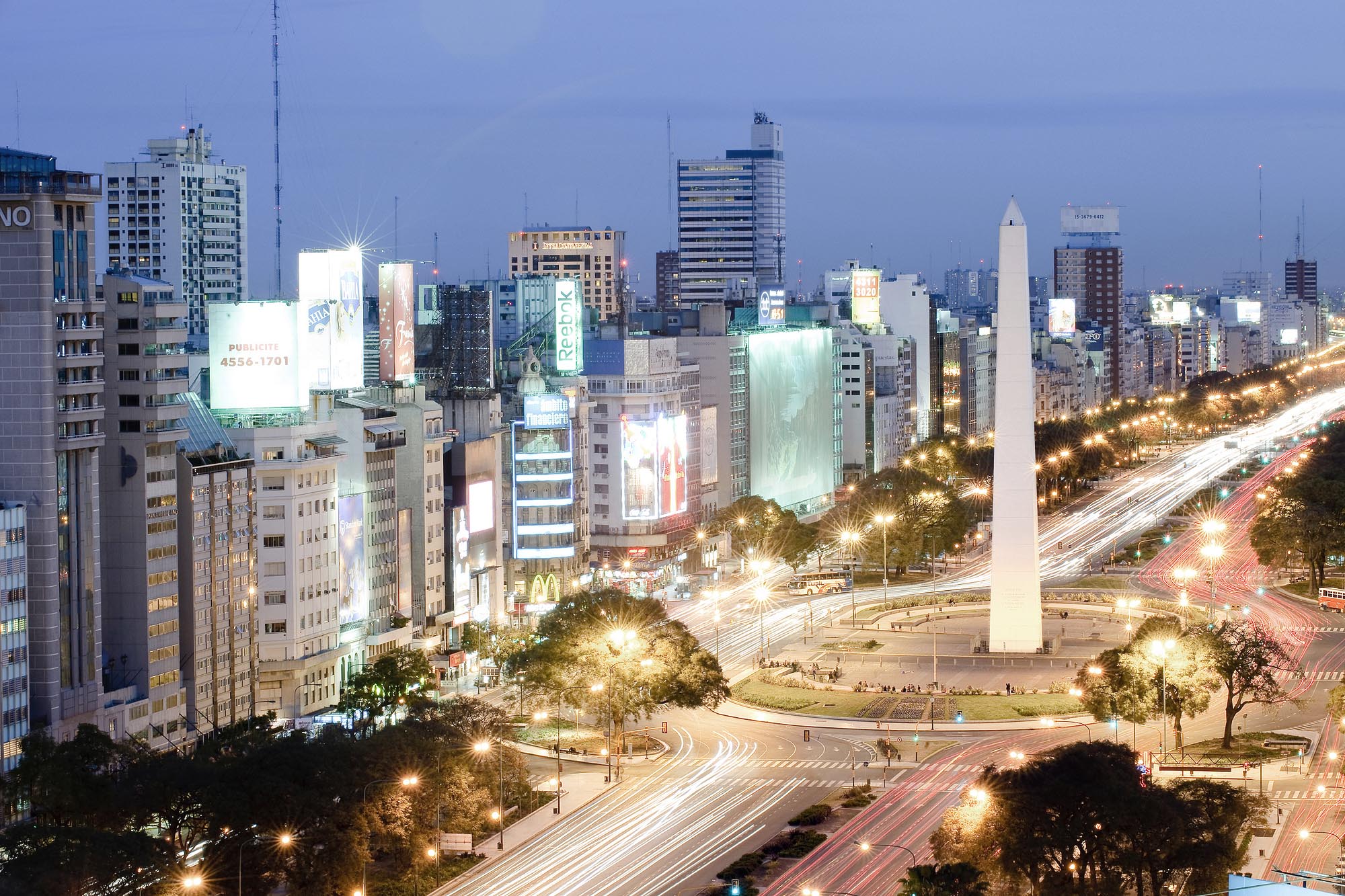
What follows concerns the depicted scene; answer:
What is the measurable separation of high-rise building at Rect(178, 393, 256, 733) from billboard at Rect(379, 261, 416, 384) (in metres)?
14.0

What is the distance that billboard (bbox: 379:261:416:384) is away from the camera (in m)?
98.9

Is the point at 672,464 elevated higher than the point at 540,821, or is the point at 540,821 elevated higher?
the point at 672,464

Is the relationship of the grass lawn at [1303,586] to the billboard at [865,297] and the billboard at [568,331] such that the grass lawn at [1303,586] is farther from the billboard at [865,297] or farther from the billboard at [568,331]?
the billboard at [865,297]

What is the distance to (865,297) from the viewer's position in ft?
628

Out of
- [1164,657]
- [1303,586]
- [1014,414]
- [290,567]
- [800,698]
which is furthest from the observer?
[1303,586]

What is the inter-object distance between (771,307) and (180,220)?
53760 mm

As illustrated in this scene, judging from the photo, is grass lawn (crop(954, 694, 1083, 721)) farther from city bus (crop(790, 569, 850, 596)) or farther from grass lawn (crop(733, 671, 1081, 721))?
city bus (crop(790, 569, 850, 596))

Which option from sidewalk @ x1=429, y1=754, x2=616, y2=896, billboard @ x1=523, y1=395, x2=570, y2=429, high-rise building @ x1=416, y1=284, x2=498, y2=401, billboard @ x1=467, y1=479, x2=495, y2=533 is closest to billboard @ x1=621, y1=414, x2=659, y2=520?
high-rise building @ x1=416, y1=284, x2=498, y2=401

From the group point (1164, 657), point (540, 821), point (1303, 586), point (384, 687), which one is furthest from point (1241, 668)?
point (1303, 586)

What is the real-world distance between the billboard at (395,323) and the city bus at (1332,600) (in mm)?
46454

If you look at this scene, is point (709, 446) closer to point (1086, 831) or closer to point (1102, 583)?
point (1102, 583)

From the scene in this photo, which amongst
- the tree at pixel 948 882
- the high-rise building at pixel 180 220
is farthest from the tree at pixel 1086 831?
the high-rise building at pixel 180 220

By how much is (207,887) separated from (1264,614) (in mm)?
64646

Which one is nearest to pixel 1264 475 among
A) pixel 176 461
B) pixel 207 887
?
pixel 176 461
